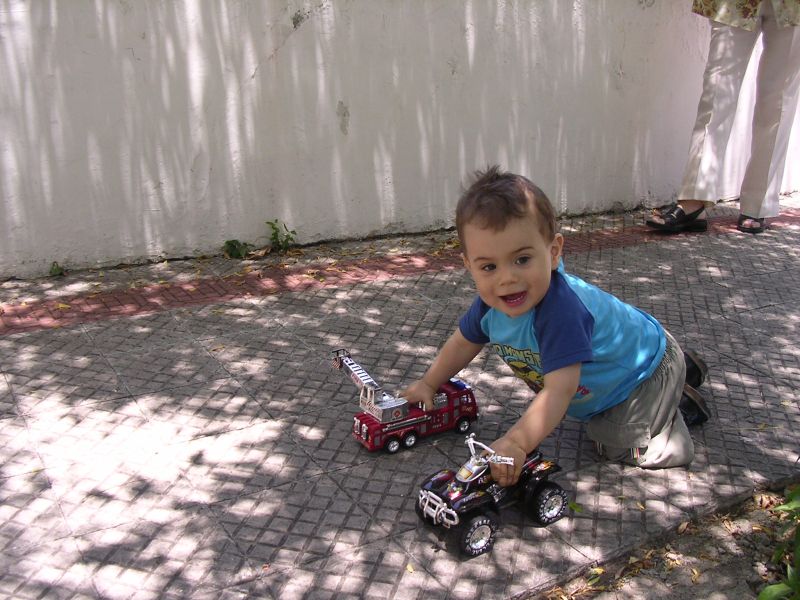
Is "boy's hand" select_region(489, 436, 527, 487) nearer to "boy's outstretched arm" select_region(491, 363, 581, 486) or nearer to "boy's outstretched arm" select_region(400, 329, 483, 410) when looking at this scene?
"boy's outstretched arm" select_region(491, 363, 581, 486)

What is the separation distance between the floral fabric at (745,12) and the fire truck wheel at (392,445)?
17.5 ft

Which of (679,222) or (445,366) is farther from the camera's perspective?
(679,222)

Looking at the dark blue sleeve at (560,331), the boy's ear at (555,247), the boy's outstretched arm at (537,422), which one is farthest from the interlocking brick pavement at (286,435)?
the boy's ear at (555,247)

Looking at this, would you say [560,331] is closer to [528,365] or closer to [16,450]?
[528,365]

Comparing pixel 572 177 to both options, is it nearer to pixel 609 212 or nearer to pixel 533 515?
pixel 609 212

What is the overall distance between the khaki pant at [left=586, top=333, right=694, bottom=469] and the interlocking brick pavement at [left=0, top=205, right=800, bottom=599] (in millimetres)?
75

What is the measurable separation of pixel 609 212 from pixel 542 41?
181 cm

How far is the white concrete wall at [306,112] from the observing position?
19.1 ft

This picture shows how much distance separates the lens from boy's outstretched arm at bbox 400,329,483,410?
3.70 m

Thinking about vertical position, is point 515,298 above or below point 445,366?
above

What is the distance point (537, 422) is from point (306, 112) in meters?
4.13

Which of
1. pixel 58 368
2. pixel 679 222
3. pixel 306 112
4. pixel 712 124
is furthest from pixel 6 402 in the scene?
pixel 712 124

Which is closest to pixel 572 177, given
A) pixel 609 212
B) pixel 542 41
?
pixel 609 212

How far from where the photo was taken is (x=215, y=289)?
590 cm
